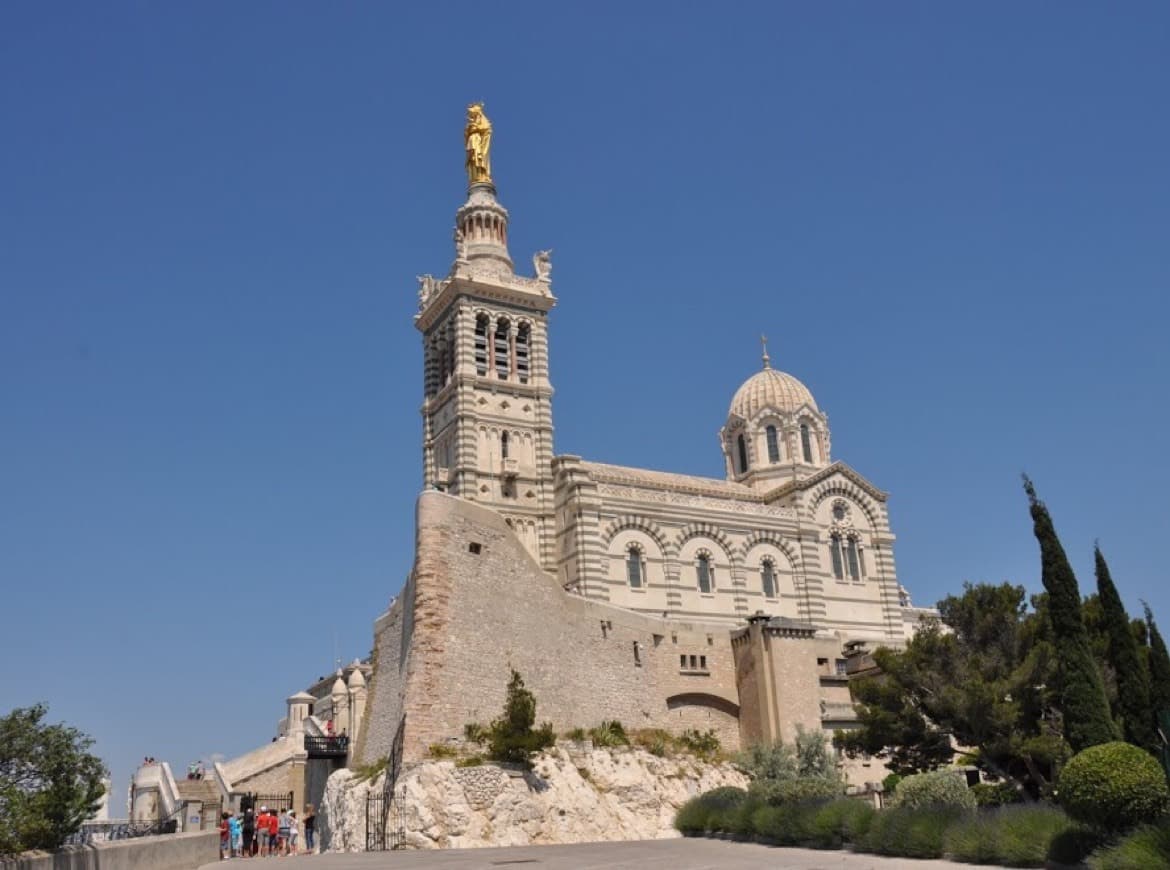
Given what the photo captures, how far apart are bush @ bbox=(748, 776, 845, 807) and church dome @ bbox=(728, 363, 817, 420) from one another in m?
33.4

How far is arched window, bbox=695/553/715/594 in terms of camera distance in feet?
161

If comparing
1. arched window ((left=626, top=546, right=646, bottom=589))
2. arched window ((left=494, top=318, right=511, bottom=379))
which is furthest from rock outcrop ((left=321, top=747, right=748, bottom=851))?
arched window ((left=494, top=318, right=511, bottom=379))

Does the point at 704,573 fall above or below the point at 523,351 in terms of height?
below

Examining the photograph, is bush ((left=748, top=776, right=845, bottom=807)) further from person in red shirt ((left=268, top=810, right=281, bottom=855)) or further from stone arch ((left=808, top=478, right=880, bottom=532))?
stone arch ((left=808, top=478, right=880, bottom=532))

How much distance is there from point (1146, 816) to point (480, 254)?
143ft

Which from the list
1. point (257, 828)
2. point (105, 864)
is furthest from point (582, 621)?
point (105, 864)

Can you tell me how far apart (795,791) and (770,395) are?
3530 cm

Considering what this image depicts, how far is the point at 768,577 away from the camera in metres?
51.1

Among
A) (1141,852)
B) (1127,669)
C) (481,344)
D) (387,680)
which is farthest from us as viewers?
(481,344)

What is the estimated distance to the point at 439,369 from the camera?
53156 millimetres

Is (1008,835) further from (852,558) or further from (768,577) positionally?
(852,558)

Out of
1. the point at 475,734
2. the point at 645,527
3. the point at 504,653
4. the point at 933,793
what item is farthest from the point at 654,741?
the point at 645,527

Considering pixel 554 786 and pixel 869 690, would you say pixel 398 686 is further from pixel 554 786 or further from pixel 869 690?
pixel 869 690

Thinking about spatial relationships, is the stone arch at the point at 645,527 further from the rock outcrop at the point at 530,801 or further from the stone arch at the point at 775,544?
the rock outcrop at the point at 530,801
